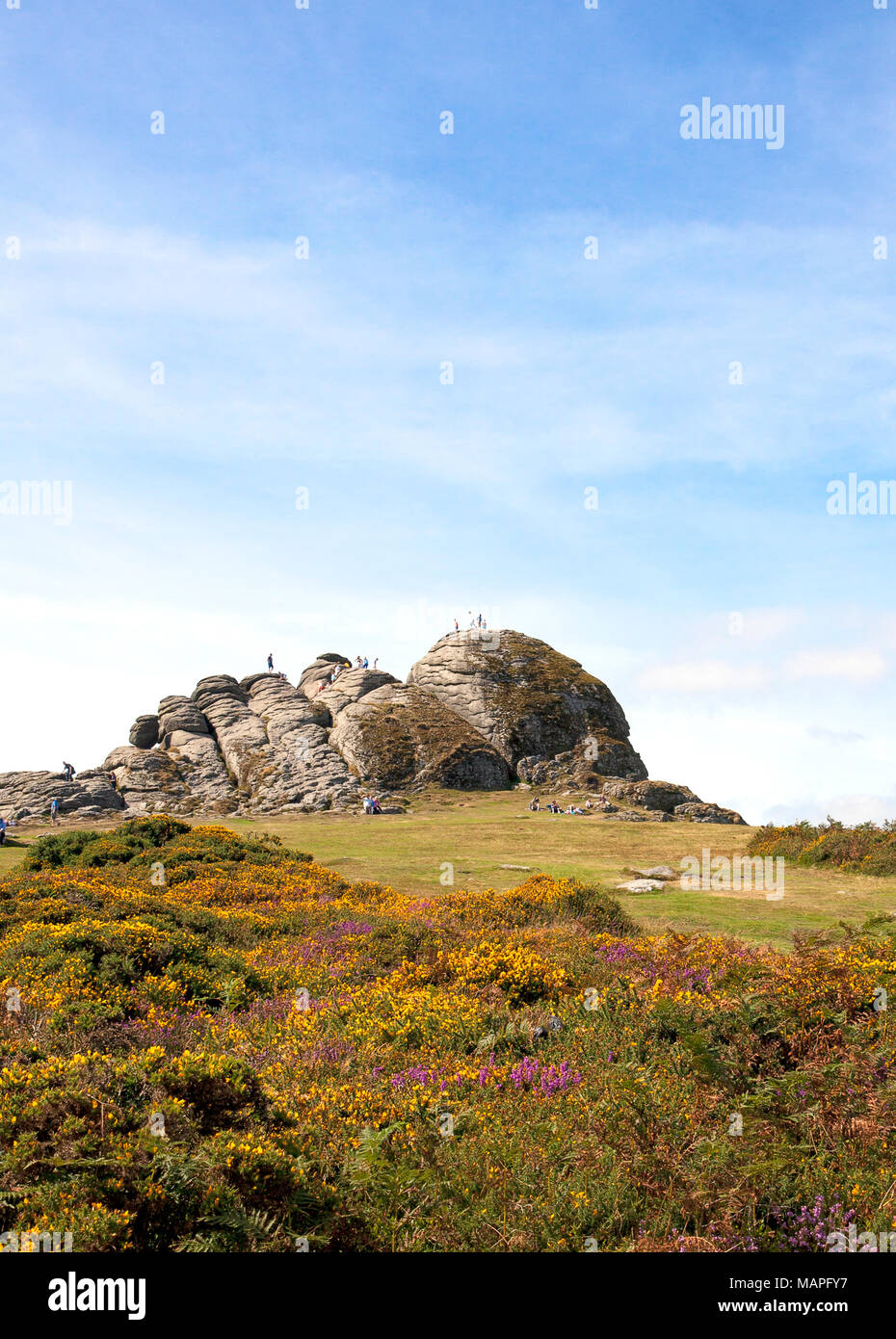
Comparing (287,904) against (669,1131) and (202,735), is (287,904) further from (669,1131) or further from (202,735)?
(202,735)

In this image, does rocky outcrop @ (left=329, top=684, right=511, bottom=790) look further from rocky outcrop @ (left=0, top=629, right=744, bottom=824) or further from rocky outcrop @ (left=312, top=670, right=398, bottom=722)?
rocky outcrop @ (left=312, top=670, right=398, bottom=722)

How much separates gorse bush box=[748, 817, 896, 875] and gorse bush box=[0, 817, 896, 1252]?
43.3 feet

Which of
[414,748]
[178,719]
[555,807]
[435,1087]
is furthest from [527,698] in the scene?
[435,1087]

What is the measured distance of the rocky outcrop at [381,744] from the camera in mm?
63906

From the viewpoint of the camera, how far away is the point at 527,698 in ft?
282

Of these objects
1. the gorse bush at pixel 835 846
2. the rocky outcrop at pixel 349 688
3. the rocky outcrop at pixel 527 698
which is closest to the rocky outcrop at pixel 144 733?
the rocky outcrop at pixel 349 688

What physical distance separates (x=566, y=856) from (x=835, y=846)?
1080 cm

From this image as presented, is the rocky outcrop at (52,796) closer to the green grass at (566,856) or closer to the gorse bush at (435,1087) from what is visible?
the green grass at (566,856)

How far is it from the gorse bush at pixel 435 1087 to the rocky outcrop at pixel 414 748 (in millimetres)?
52026

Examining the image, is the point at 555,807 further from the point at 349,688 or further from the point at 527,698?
the point at 349,688

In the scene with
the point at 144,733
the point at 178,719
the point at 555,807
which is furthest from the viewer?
the point at 144,733

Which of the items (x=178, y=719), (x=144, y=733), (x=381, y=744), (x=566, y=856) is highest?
(x=178, y=719)

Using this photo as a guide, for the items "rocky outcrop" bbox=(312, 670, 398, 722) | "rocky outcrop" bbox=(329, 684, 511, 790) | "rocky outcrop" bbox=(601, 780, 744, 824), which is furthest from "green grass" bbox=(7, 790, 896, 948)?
"rocky outcrop" bbox=(312, 670, 398, 722)
